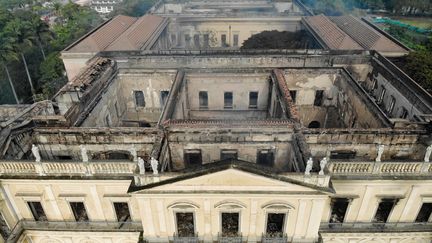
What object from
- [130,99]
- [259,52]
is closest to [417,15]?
[259,52]

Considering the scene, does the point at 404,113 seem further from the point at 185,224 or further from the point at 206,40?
the point at 206,40

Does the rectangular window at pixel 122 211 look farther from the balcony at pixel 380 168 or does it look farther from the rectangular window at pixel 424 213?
the rectangular window at pixel 424 213

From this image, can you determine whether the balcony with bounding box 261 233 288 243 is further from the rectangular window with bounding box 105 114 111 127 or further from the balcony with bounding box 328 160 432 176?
the rectangular window with bounding box 105 114 111 127

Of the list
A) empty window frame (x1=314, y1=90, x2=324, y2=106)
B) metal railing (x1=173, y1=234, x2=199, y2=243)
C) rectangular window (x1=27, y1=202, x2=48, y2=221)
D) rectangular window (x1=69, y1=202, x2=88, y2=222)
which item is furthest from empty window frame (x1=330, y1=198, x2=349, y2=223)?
rectangular window (x1=27, y1=202, x2=48, y2=221)

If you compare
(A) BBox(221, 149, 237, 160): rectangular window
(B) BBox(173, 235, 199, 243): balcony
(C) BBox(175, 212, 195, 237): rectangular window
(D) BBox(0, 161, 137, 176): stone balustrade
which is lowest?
(B) BBox(173, 235, 199, 243): balcony

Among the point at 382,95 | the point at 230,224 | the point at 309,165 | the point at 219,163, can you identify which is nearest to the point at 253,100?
the point at 382,95

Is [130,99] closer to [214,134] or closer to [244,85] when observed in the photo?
[244,85]
